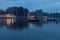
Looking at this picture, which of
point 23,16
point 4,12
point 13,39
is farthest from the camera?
point 4,12

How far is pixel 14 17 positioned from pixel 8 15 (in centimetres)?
303

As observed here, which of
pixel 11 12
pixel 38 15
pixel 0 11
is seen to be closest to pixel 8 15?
pixel 11 12

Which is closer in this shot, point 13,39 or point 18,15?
point 13,39

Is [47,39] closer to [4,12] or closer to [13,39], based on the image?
[13,39]

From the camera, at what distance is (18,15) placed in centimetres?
5350

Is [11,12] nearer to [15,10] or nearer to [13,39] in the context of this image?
[15,10]

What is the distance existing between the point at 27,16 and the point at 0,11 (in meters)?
10.1

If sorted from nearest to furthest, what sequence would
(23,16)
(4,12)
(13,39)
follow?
1. (13,39)
2. (23,16)
3. (4,12)

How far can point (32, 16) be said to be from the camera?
55438 mm

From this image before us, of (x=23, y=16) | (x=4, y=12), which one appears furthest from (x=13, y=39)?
(x=4, y=12)

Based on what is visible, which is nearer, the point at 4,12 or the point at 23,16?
the point at 23,16

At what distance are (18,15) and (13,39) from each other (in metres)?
43.2

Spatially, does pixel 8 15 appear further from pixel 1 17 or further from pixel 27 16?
pixel 27 16

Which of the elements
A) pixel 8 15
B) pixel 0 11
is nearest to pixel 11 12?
pixel 8 15
